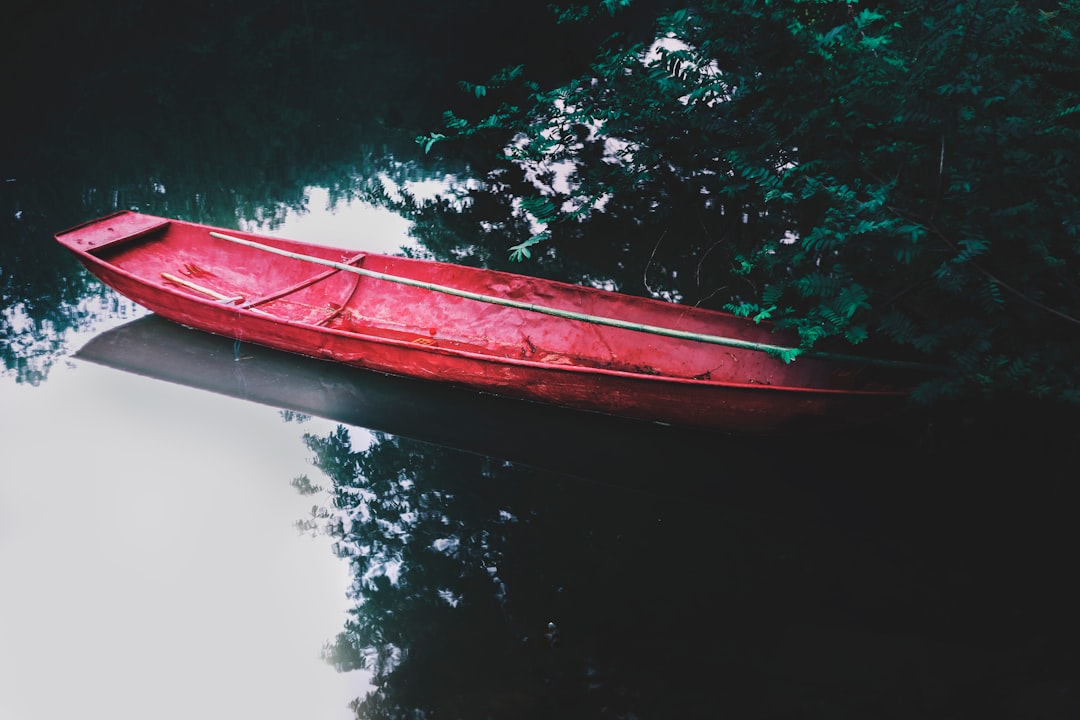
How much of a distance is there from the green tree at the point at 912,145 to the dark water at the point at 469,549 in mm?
792

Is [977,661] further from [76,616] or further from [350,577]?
[76,616]

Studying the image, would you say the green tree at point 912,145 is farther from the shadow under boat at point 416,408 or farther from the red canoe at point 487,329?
the shadow under boat at point 416,408

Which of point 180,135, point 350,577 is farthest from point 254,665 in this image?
point 180,135

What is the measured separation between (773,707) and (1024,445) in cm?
253

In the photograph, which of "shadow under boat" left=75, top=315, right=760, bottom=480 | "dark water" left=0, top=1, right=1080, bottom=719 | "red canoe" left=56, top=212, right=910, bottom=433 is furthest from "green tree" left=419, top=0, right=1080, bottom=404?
"shadow under boat" left=75, top=315, right=760, bottom=480

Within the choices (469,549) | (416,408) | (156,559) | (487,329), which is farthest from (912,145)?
(156,559)

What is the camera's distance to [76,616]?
3.44 metres

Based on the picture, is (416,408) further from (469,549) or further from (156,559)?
(156,559)

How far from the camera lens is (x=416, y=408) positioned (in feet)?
16.0

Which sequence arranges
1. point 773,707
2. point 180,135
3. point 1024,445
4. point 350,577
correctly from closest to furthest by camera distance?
point 773,707 → point 350,577 → point 1024,445 → point 180,135

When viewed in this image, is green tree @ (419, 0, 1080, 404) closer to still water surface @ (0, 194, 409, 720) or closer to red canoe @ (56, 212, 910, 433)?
red canoe @ (56, 212, 910, 433)

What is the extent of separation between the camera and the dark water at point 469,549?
311 centimetres

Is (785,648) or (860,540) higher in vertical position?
(860,540)

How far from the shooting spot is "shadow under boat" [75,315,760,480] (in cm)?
447
